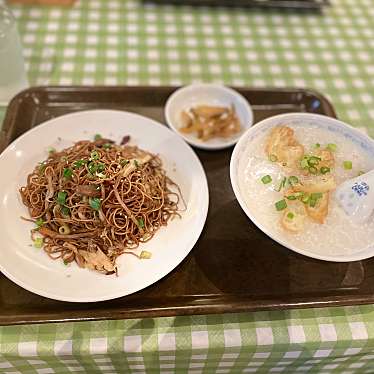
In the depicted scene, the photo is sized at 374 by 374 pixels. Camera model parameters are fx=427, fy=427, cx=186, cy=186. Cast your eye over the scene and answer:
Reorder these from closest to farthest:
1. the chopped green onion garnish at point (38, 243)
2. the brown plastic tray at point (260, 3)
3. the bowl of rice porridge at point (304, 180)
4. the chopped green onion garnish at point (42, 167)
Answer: the bowl of rice porridge at point (304, 180) → the chopped green onion garnish at point (38, 243) → the chopped green onion garnish at point (42, 167) → the brown plastic tray at point (260, 3)

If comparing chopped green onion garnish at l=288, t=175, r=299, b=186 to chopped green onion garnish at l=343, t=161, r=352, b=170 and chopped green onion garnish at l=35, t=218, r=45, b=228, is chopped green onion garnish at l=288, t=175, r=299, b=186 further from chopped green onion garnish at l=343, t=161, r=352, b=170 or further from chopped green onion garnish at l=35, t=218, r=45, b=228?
chopped green onion garnish at l=35, t=218, r=45, b=228

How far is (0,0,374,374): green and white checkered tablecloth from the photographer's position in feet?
3.79

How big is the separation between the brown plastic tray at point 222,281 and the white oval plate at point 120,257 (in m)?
0.05

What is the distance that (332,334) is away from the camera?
1.20 metres

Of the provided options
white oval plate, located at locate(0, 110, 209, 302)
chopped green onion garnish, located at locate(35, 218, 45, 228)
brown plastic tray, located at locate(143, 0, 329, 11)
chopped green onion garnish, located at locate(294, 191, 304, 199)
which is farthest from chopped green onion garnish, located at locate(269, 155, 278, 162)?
brown plastic tray, located at locate(143, 0, 329, 11)

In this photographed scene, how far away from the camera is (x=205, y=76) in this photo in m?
1.93

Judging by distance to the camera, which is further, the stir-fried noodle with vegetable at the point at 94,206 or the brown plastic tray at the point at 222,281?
the stir-fried noodle with vegetable at the point at 94,206

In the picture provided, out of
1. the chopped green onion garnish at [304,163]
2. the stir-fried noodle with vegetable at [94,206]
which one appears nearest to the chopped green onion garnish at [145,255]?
the stir-fried noodle with vegetable at [94,206]

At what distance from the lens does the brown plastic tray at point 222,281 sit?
1.16 meters

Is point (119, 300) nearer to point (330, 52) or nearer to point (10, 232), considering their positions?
point (10, 232)

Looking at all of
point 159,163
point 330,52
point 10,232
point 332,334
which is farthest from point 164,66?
point 332,334

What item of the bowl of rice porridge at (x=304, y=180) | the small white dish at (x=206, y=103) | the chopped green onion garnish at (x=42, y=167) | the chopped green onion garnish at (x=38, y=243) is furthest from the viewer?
the small white dish at (x=206, y=103)

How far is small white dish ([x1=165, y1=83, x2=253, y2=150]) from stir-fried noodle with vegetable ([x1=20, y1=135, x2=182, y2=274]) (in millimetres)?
264

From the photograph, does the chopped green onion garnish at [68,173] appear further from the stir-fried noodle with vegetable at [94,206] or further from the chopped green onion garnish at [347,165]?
the chopped green onion garnish at [347,165]
